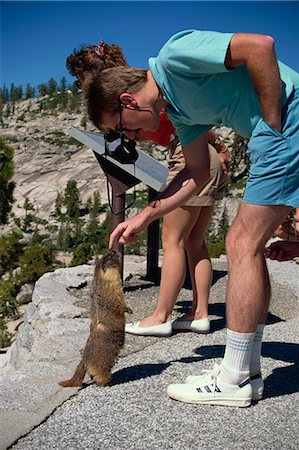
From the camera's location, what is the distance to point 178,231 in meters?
4.29

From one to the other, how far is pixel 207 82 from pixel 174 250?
1689mm

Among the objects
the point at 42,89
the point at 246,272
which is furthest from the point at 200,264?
the point at 42,89

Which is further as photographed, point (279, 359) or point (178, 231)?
point (178, 231)

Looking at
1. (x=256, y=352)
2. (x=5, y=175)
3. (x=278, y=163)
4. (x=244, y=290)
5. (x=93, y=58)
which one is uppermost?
(x=93, y=58)

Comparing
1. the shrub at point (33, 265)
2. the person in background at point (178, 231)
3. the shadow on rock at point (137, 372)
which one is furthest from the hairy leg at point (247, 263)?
the shrub at point (33, 265)

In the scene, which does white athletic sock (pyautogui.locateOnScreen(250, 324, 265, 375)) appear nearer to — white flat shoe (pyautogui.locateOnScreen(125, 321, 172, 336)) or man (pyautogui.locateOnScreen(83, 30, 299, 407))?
man (pyautogui.locateOnScreen(83, 30, 299, 407))

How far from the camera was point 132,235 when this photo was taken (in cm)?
312

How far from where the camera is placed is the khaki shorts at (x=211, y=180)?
171 inches

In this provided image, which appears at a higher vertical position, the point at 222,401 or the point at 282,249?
the point at 282,249

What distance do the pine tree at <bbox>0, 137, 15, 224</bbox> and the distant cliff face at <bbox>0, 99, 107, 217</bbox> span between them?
140ft

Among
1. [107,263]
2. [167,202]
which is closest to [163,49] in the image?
[167,202]

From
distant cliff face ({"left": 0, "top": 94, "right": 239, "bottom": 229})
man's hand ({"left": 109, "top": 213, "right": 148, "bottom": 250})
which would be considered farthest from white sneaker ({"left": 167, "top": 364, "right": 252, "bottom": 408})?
distant cliff face ({"left": 0, "top": 94, "right": 239, "bottom": 229})

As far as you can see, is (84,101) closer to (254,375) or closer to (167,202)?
(167,202)

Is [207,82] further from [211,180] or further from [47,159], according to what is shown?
[47,159]
